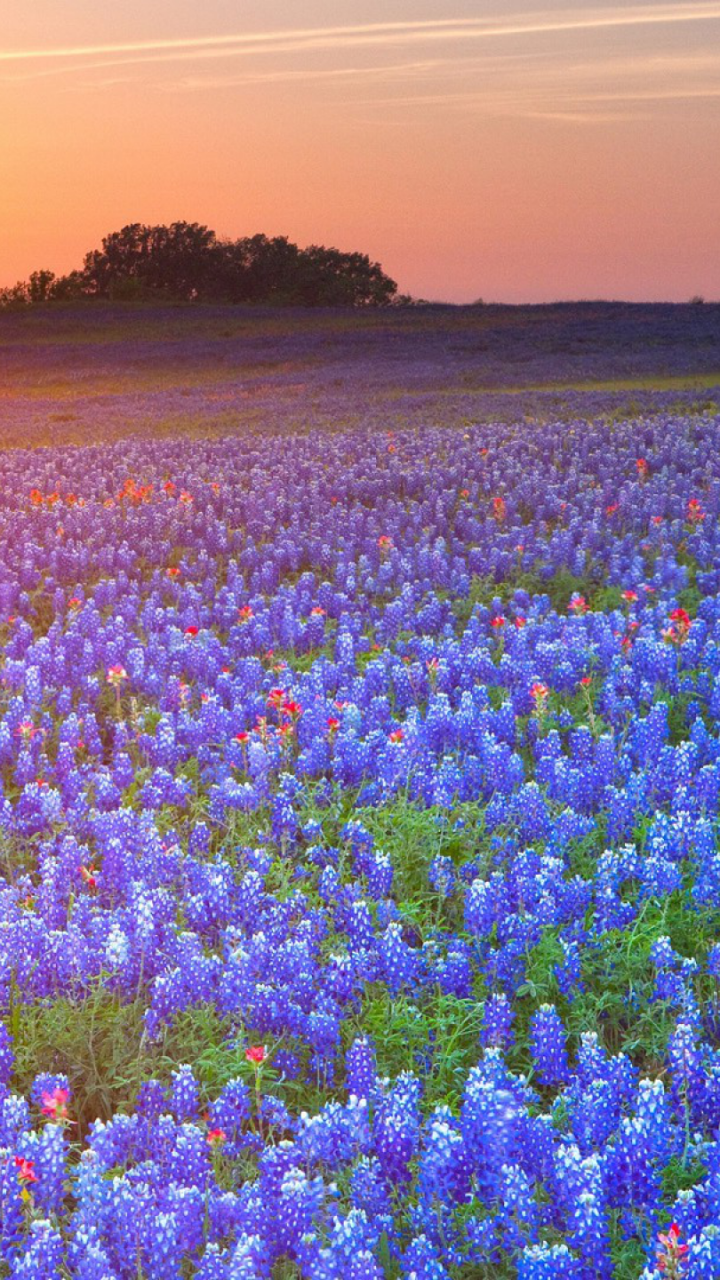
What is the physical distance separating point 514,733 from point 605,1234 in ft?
13.0

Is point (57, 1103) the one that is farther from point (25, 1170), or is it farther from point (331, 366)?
point (331, 366)

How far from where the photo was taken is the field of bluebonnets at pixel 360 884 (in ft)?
12.4

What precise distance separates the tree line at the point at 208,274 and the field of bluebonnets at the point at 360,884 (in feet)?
164

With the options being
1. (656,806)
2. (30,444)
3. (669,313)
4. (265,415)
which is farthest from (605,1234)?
(669,313)

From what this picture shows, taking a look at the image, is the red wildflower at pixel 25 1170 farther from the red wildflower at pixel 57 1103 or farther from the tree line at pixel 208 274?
the tree line at pixel 208 274

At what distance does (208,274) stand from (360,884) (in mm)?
64376

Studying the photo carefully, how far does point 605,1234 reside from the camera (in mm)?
3826

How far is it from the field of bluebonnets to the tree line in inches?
1962

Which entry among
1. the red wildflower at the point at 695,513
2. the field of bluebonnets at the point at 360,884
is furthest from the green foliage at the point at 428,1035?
the red wildflower at the point at 695,513

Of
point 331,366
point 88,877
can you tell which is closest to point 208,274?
point 331,366

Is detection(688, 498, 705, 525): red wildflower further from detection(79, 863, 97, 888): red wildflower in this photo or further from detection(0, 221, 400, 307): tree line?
detection(0, 221, 400, 307): tree line

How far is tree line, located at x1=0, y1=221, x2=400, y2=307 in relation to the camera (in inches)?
2468

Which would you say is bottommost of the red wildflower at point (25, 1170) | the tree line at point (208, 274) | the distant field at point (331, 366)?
the red wildflower at point (25, 1170)

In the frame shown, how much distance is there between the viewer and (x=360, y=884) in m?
6.08
